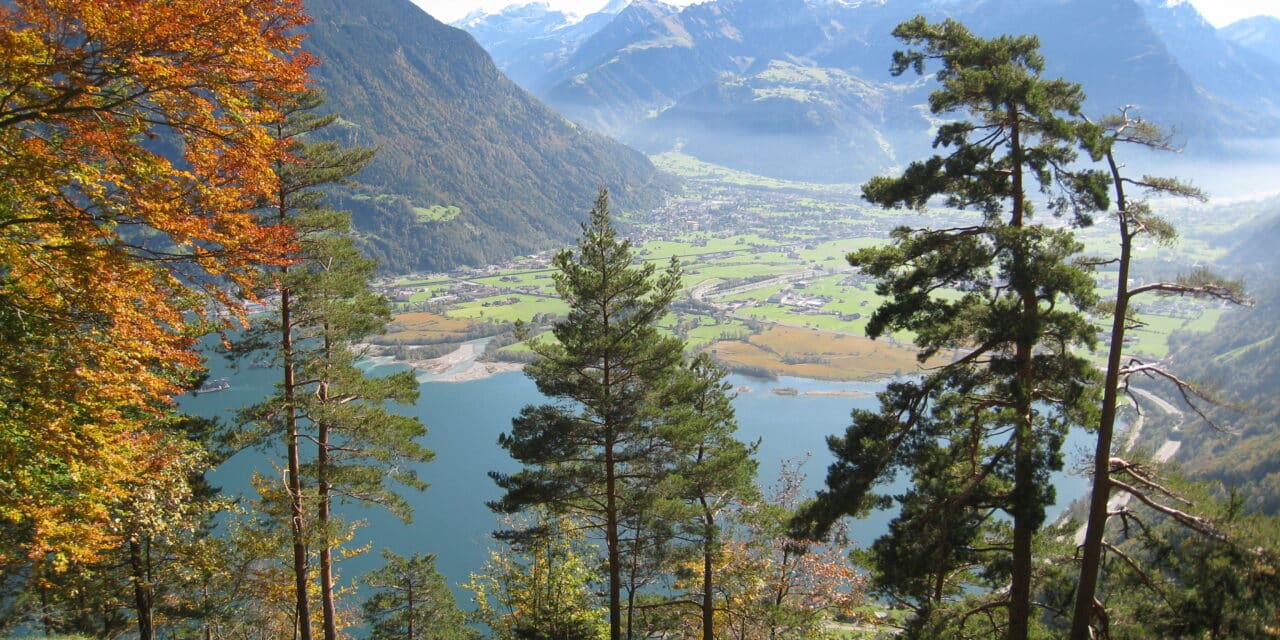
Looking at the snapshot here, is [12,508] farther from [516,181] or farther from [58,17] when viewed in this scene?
[516,181]

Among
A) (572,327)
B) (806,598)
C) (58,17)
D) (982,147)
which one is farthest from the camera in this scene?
(806,598)

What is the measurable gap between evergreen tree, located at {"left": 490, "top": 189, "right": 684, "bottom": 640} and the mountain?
12141 cm

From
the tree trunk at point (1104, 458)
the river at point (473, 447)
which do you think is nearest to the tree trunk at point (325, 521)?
the tree trunk at point (1104, 458)

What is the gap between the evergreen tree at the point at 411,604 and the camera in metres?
17.3

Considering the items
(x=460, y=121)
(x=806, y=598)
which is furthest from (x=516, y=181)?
(x=806, y=598)

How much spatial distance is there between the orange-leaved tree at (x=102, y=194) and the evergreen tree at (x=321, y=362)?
4.01m

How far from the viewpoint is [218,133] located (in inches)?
246

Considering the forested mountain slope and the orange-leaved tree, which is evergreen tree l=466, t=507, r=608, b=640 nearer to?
the orange-leaved tree

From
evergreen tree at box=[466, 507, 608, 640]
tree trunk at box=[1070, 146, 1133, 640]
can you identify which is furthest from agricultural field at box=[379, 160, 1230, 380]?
tree trunk at box=[1070, 146, 1133, 640]

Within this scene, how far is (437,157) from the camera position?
166 m

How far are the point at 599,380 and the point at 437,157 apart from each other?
16628cm

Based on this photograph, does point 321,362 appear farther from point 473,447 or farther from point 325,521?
point 473,447

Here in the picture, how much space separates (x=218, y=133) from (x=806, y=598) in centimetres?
1302

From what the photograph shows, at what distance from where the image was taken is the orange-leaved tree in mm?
5543
